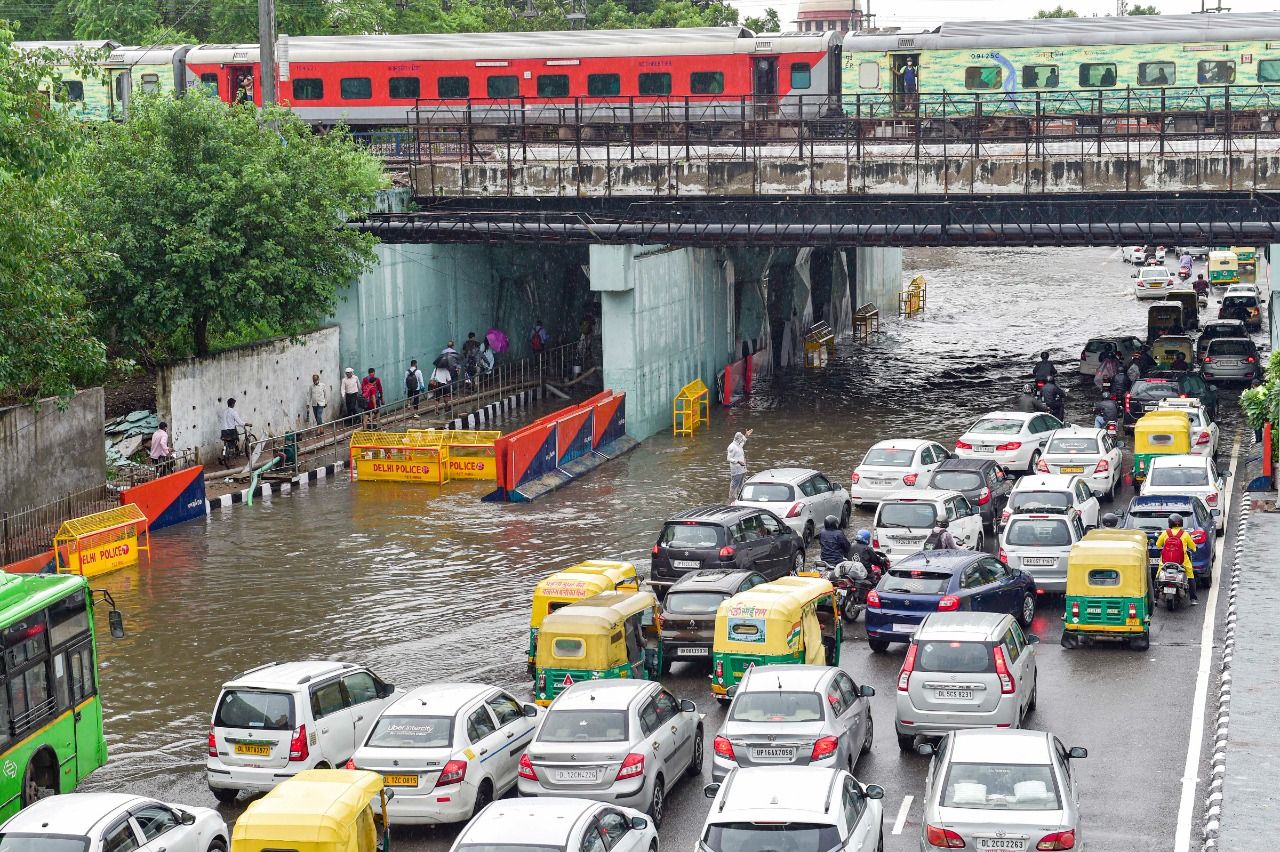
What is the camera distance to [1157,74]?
1773 inches

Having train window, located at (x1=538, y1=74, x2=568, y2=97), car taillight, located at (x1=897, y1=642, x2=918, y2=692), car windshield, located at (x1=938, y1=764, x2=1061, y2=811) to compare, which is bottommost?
car taillight, located at (x1=897, y1=642, x2=918, y2=692)

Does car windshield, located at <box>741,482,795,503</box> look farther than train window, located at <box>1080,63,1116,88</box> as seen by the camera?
No

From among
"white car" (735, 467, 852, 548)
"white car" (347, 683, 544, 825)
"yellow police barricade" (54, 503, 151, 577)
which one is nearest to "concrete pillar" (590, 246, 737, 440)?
"white car" (735, 467, 852, 548)

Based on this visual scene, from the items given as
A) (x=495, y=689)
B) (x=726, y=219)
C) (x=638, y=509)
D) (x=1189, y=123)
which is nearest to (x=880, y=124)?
(x=726, y=219)

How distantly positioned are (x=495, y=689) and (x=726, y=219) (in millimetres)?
29394

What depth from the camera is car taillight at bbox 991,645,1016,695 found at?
1870cm

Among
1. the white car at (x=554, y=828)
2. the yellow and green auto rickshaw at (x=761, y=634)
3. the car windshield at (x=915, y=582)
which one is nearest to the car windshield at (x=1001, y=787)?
the white car at (x=554, y=828)

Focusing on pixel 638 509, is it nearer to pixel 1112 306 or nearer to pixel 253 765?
pixel 253 765

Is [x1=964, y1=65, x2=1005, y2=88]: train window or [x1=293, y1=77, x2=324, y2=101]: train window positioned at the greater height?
[x1=293, y1=77, x2=324, y2=101]: train window

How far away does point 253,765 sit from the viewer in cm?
1777

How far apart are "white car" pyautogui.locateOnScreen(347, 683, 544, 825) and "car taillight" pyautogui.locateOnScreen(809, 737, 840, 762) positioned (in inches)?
112

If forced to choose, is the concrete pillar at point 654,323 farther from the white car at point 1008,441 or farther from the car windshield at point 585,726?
the car windshield at point 585,726

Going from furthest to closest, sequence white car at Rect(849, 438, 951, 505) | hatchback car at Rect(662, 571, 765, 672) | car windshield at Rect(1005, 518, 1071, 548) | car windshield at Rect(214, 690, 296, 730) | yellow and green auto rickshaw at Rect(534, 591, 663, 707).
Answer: white car at Rect(849, 438, 951, 505)
car windshield at Rect(1005, 518, 1071, 548)
hatchback car at Rect(662, 571, 765, 672)
yellow and green auto rickshaw at Rect(534, 591, 663, 707)
car windshield at Rect(214, 690, 296, 730)

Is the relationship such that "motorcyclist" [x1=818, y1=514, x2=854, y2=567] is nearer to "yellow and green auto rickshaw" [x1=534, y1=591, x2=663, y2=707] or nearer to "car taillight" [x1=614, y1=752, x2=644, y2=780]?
"yellow and green auto rickshaw" [x1=534, y1=591, x2=663, y2=707]
